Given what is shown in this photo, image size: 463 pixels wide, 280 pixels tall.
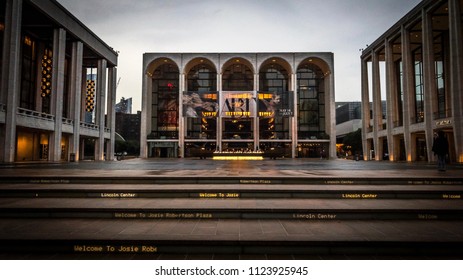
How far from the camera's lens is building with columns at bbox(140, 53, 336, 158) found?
39.8 m

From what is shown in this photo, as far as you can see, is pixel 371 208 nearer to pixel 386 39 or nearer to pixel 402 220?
pixel 402 220

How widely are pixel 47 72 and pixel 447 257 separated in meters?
32.9

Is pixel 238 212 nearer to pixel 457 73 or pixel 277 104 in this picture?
pixel 457 73

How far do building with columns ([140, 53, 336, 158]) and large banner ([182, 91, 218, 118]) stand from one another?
16 centimetres

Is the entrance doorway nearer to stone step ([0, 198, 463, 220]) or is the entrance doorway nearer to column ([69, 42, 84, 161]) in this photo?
column ([69, 42, 84, 161])

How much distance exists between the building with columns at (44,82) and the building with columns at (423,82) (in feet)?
113

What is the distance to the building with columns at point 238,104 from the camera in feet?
131

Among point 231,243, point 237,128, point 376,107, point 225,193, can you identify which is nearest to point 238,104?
point 237,128

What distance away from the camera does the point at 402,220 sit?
4570 millimetres

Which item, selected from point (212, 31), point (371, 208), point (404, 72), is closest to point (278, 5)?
point (371, 208)

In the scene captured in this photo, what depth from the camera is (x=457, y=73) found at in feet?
68.4

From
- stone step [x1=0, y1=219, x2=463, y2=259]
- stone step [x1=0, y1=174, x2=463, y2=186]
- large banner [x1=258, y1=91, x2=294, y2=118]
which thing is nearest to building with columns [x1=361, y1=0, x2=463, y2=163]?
large banner [x1=258, y1=91, x2=294, y2=118]
